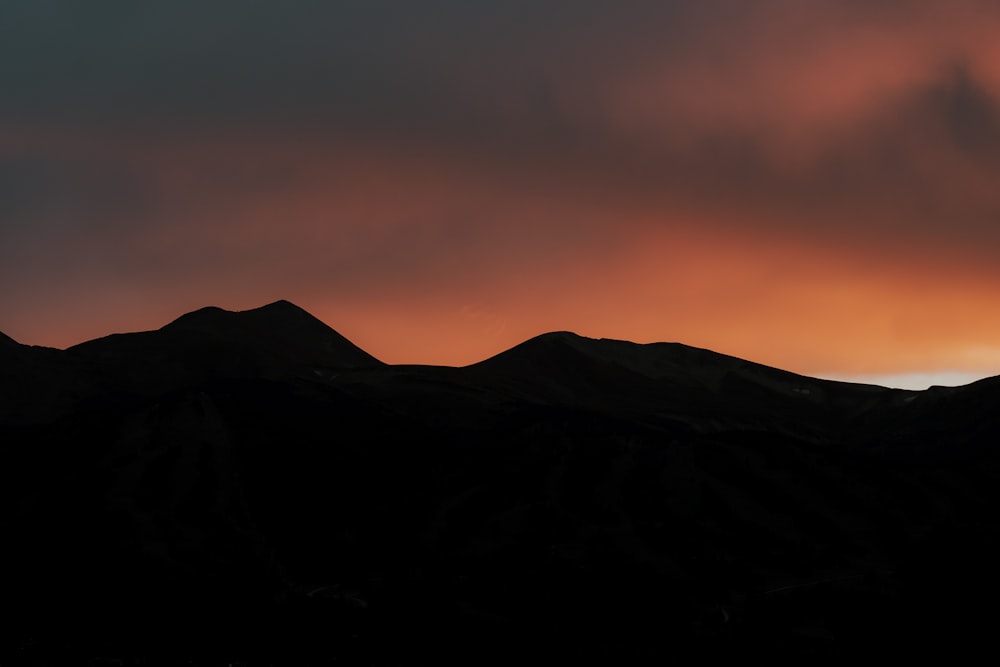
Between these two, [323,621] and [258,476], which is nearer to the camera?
[323,621]

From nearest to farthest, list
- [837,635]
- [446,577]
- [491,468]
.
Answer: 1. [837,635]
2. [446,577]
3. [491,468]

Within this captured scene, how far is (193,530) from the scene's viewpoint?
5399 inches

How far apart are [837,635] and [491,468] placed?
2624 inches

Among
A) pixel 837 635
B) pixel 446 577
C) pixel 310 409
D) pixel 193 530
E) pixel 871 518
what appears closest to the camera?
pixel 837 635

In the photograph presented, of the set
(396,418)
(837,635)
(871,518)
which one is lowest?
(837,635)

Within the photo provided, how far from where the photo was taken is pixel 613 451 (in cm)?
16938

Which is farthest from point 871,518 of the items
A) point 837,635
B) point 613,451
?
point 837,635

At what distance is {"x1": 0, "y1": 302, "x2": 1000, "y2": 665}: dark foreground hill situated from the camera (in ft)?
345

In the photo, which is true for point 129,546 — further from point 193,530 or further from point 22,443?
point 22,443

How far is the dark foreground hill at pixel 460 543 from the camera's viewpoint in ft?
345

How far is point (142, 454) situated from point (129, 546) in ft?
93.8

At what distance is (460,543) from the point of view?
138 meters

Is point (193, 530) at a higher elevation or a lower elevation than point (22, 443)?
lower

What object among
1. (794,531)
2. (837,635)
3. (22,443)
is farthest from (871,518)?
(22,443)
